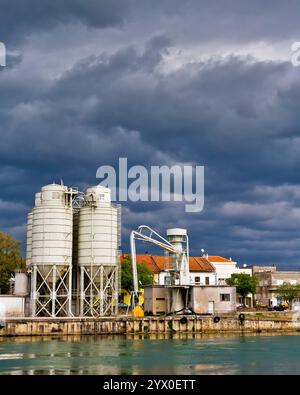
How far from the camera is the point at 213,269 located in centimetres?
13188

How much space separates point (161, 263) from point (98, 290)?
168ft

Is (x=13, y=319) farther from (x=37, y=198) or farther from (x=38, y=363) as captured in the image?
(x=38, y=363)

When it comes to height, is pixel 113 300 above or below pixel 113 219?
below

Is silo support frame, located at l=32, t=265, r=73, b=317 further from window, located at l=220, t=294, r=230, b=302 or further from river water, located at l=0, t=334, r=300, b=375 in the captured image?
window, located at l=220, t=294, r=230, b=302

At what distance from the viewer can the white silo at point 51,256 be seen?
7988 cm

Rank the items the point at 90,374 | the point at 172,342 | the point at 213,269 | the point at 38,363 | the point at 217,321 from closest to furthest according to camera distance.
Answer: the point at 90,374
the point at 38,363
the point at 172,342
the point at 217,321
the point at 213,269

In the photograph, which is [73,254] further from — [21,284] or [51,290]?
[21,284]

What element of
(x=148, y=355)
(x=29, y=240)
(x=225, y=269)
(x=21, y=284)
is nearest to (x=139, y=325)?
(x=21, y=284)

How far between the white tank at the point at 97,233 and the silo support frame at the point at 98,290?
1.07 metres

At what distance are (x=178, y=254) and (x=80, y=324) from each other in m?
18.0

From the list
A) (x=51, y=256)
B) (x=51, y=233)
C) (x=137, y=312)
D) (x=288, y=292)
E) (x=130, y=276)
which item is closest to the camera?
(x=51, y=256)

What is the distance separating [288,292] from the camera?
410 ft

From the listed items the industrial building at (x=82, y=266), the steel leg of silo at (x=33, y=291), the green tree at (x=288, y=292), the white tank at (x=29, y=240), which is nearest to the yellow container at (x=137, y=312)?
the industrial building at (x=82, y=266)
